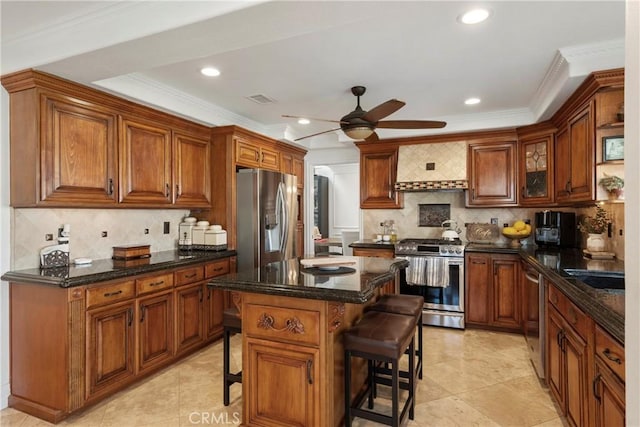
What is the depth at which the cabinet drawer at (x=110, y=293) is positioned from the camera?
93.7 inches

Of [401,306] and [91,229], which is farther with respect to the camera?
[91,229]

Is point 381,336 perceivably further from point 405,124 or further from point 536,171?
point 536,171

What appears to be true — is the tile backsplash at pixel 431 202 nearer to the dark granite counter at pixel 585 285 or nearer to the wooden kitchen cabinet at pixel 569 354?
the dark granite counter at pixel 585 285

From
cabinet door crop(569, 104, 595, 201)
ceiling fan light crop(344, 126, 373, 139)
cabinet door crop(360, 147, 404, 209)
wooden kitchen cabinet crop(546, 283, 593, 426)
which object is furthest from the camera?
cabinet door crop(360, 147, 404, 209)

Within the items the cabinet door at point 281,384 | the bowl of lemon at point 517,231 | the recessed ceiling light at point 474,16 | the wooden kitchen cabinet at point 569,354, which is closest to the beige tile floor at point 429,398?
the wooden kitchen cabinet at point 569,354

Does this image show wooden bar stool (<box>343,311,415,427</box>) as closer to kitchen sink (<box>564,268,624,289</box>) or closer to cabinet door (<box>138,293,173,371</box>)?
kitchen sink (<box>564,268,624,289</box>)

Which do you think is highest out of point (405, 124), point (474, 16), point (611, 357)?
point (474, 16)

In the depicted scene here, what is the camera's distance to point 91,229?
3.07 meters

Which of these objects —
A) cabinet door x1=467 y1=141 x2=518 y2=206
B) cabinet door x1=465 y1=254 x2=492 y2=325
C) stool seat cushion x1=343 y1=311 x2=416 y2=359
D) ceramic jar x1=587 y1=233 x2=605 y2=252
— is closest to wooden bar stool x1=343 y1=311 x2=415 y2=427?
stool seat cushion x1=343 y1=311 x2=416 y2=359

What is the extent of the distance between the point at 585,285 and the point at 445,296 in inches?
89.5

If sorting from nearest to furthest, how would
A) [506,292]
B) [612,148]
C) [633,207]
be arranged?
1. [633,207]
2. [612,148]
3. [506,292]

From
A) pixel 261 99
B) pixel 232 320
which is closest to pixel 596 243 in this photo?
pixel 232 320

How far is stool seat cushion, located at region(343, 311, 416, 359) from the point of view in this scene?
1876 millimetres

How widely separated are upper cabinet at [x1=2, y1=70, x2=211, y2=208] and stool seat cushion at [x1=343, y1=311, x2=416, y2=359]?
226 cm
